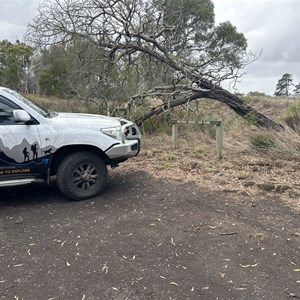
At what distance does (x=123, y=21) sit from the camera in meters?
9.87

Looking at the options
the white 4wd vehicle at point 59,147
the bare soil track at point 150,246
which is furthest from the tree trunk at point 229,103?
the bare soil track at point 150,246

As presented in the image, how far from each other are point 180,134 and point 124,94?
3.02m

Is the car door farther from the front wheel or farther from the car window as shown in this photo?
the front wheel

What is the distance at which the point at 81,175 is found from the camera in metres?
5.05

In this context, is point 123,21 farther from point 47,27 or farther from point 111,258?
point 111,258

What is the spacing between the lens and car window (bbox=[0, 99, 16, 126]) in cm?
466

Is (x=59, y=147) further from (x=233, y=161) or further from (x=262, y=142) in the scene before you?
(x=262, y=142)

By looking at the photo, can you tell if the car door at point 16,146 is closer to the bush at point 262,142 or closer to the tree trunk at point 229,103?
the bush at point 262,142

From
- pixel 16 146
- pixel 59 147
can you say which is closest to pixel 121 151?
pixel 59 147

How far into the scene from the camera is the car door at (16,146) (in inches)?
182

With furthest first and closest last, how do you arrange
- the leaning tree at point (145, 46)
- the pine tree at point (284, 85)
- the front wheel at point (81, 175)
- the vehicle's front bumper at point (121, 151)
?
the pine tree at point (284, 85)
the leaning tree at point (145, 46)
the vehicle's front bumper at point (121, 151)
the front wheel at point (81, 175)

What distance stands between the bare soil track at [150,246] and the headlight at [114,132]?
942 millimetres

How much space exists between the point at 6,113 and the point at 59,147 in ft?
2.87

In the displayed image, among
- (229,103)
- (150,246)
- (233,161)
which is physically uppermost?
(229,103)
